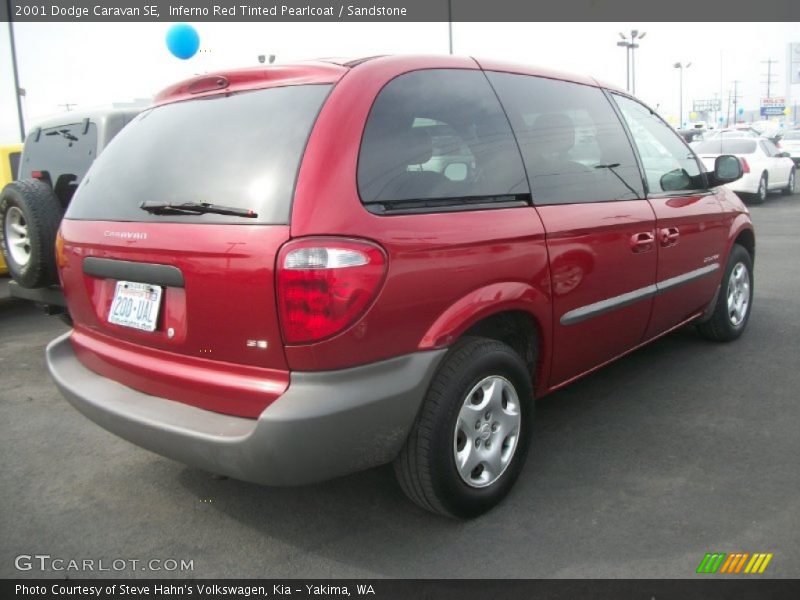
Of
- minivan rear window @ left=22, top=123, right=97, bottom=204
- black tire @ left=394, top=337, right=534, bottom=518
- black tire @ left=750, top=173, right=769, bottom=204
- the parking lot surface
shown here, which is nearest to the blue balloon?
minivan rear window @ left=22, top=123, right=97, bottom=204

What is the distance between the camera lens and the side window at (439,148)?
2.40m

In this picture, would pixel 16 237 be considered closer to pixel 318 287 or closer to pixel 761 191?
pixel 318 287

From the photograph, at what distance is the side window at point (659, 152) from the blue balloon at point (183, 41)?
5150 mm

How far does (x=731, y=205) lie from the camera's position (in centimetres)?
470

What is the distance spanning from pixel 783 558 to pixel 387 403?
151 cm

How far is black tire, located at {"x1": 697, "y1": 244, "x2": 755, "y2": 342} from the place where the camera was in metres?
4.75

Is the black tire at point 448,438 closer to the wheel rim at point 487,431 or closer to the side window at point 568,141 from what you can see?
the wheel rim at point 487,431

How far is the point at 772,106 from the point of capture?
101 metres

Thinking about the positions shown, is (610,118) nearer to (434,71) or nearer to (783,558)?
(434,71)

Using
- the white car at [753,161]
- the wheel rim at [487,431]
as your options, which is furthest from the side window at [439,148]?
the white car at [753,161]

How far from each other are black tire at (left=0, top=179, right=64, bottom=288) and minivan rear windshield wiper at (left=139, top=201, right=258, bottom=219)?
8.09 feet

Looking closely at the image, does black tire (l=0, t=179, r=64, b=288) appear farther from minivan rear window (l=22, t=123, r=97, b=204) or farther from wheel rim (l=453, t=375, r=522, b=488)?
wheel rim (l=453, t=375, r=522, b=488)

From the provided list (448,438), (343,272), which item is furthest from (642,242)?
(343,272)
